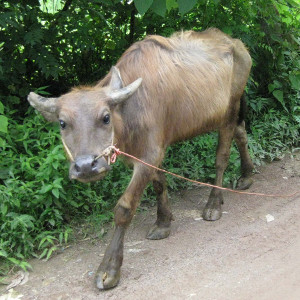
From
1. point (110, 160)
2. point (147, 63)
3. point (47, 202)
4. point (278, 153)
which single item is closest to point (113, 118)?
point (110, 160)

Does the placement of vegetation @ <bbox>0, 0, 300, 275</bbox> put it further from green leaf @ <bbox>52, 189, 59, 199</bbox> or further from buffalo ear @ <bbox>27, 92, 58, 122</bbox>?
buffalo ear @ <bbox>27, 92, 58, 122</bbox>

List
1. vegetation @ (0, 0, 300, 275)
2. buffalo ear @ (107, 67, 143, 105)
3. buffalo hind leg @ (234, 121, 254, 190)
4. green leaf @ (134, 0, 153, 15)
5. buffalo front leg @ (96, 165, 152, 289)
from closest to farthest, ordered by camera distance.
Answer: buffalo ear @ (107, 67, 143, 105), buffalo front leg @ (96, 165, 152, 289), green leaf @ (134, 0, 153, 15), vegetation @ (0, 0, 300, 275), buffalo hind leg @ (234, 121, 254, 190)

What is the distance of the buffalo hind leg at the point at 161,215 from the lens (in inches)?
175

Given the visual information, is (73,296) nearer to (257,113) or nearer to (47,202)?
(47,202)

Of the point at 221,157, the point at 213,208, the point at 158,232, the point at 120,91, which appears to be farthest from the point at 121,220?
the point at 221,157

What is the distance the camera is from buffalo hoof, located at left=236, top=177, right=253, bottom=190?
214 inches

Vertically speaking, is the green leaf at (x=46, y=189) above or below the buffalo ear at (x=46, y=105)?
below

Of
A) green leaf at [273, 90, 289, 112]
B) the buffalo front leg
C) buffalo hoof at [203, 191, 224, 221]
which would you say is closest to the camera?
the buffalo front leg

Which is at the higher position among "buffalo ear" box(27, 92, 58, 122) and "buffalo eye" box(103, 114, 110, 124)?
"buffalo ear" box(27, 92, 58, 122)

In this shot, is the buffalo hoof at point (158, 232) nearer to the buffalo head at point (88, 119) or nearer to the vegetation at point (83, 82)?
the vegetation at point (83, 82)

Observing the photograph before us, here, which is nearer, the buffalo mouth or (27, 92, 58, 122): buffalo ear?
the buffalo mouth

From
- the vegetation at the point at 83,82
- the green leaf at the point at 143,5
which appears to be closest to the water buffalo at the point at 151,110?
the green leaf at the point at 143,5

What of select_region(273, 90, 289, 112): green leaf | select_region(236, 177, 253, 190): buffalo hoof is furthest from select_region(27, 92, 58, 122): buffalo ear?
select_region(273, 90, 289, 112): green leaf

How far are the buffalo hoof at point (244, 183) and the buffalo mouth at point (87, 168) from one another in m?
2.54
